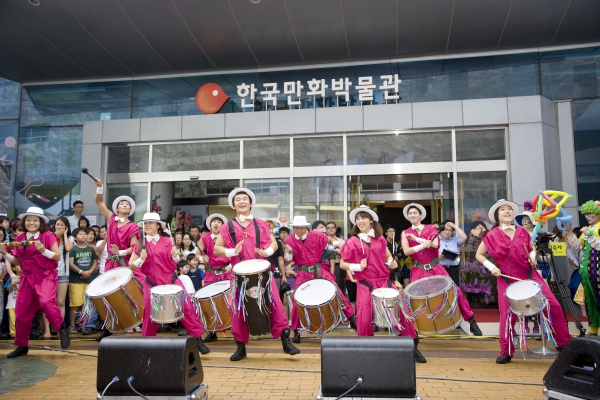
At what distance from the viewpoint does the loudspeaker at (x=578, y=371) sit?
3026mm

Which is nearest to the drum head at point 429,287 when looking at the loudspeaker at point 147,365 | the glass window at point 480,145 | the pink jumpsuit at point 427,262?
the pink jumpsuit at point 427,262

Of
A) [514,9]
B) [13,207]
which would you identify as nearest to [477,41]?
[514,9]

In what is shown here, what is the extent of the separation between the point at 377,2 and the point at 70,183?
832 centimetres

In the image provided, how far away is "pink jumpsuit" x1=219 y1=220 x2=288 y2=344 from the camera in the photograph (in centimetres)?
512

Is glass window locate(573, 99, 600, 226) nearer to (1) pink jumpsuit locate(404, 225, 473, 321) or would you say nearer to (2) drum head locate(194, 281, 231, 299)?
(1) pink jumpsuit locate(404, 225, 473, 321)

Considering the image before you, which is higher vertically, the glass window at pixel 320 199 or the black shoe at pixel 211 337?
the glass window at pixel 320 199

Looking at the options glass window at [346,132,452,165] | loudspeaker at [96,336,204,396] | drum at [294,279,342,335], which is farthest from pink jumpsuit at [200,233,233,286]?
glass window at [346,132,452,165]

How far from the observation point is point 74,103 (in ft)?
41.0

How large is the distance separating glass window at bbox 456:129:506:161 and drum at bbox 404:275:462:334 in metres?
5.13

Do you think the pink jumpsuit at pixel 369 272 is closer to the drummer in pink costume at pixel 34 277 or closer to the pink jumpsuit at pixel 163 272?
the pink jumpsuit at pixel 163 272

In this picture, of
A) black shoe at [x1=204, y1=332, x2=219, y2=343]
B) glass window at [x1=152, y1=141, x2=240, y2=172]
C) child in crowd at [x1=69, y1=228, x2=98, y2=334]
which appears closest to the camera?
black shoe at [x1=204, y1=332, x2=219, y2=343]

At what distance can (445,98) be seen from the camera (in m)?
11.0

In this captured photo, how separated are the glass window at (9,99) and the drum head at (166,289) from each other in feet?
32.3

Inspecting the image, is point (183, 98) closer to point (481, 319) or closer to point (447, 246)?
point (447, 246)
